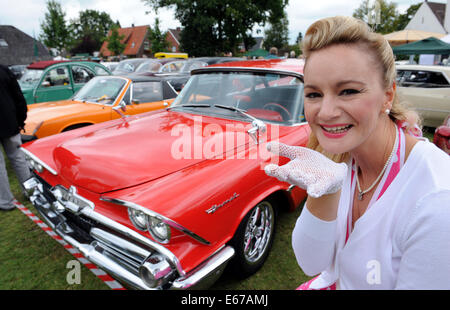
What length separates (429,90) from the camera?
7246mm

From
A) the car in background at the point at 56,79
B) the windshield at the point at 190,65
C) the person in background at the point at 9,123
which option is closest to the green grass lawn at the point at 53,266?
the person in background at the point at 9,123

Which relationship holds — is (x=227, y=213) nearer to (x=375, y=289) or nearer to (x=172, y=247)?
(x=172, y=247)

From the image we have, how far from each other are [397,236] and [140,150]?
6.68 ft

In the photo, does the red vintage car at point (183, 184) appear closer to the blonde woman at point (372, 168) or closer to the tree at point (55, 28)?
the blonde woman at point (372, 168)

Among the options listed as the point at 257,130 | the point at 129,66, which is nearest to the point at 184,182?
the point at 257,130

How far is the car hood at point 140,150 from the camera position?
217 cm

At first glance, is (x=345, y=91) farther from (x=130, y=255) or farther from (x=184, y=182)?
(x=130, y=255)

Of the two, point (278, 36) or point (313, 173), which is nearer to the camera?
point (313, 173)

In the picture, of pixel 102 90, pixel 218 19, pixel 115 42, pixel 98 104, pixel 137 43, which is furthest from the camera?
pixel 137 43

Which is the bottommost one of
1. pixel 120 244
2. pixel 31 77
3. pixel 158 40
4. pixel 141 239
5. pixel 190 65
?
pixel 120 244

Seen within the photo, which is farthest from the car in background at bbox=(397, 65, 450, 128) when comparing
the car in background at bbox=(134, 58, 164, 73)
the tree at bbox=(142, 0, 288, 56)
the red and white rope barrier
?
the tree at bbox=(142, 0, 288, 56)

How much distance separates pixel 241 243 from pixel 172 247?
2.40ft

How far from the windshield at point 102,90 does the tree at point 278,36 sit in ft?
236

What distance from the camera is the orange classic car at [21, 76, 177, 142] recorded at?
4695 millimetres
